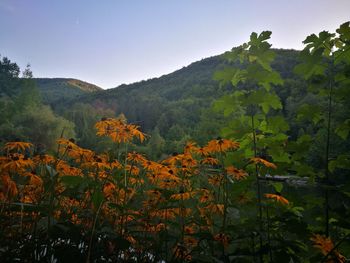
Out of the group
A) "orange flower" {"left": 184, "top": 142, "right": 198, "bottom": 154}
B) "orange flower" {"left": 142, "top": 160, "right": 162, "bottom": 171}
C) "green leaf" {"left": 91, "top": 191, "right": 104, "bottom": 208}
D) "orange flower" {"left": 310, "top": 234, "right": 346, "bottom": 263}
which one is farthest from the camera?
"orange flower" {"left": 184, "top": 142, "right": 198, "bottom": 154}

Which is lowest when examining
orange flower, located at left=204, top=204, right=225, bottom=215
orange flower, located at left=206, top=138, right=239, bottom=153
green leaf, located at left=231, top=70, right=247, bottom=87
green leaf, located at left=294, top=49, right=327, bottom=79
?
orange flower, located at left=204, top=204, right=225, bottom=215

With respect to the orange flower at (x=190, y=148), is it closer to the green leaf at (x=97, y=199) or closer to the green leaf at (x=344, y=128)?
the green leaf at (x=344, y=128)

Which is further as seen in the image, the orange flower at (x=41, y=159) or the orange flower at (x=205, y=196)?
the orange flower at (x=205, y=196)

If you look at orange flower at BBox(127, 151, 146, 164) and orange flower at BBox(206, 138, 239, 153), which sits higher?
orange flower at BBox(206, 138, 239, 153)

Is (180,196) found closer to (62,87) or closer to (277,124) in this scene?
(277,124)

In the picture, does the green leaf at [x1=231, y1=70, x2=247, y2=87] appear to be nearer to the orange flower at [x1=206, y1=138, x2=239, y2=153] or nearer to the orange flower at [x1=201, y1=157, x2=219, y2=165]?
the orange flower at [x1=206, y1=138, x2=239, y2=153]

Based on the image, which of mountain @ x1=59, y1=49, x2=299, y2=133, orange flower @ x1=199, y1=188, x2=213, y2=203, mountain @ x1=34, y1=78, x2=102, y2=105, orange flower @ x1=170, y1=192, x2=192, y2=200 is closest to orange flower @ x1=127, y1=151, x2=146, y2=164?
orange flower @ x1=170, y1=192, x2=192, y2=200

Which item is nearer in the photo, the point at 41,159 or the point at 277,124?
the point at 277,124

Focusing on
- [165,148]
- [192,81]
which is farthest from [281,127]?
[192,81]

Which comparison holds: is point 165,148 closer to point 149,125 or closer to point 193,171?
point 149,125

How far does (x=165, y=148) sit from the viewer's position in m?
43.1

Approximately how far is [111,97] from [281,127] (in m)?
92.0

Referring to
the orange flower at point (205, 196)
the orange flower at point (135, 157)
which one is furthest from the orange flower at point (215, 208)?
the orange flower at point (135, 157)

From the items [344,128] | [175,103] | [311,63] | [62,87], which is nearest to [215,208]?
[344,128]
